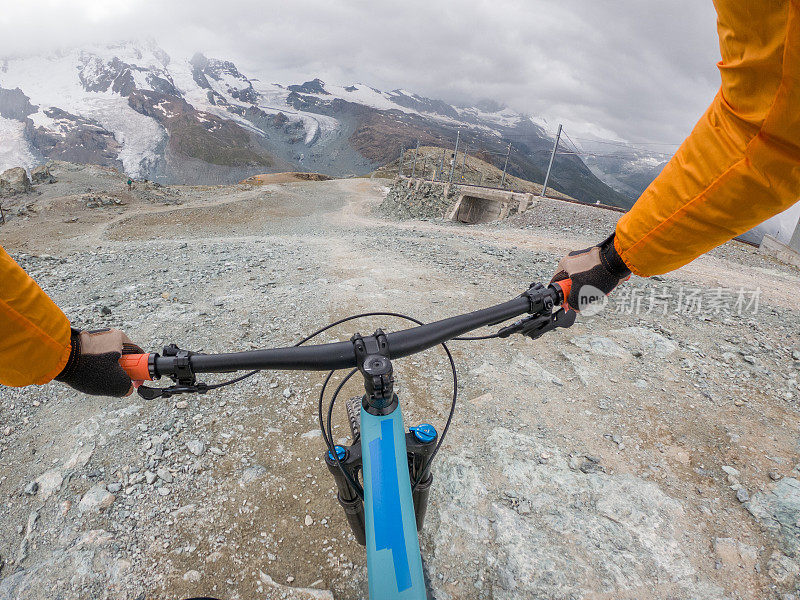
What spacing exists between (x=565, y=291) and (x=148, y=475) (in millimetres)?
3859

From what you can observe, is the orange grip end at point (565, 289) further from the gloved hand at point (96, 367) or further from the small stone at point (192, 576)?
the small stone at point (192, 576)

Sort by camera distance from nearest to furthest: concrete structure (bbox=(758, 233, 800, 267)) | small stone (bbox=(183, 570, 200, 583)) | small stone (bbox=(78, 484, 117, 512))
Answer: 1. small stone (bbox=(183, 570, 200, 583))
2. small stone (bbox=(78, 484, 117, 512))
3. concrete structure (bbox=(758, 233, 800, 267))

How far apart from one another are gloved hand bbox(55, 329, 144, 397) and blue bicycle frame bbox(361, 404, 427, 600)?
3.59ft

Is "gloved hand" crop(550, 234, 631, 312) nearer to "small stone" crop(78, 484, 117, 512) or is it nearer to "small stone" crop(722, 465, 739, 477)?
"small stone" crop(722, 465, 739, 477)

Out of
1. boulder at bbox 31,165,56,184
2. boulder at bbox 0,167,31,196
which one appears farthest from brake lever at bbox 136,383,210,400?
boulder at bbox 31,165,56,184

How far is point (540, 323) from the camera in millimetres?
1950

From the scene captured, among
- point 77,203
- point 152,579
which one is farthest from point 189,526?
point 77,203

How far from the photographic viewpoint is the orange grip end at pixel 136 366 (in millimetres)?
1592

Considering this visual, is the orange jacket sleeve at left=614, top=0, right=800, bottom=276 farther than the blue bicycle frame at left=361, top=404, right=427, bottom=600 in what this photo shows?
No

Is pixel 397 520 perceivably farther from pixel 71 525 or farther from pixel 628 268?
pixel 71 525

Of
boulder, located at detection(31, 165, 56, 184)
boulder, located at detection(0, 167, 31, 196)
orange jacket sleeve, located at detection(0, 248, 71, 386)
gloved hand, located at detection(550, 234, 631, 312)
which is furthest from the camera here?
boulder, located at detection(31, 165, 56, 184)

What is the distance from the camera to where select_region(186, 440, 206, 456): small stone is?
142 inches

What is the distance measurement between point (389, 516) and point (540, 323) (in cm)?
119

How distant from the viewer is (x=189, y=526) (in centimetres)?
A: 298
